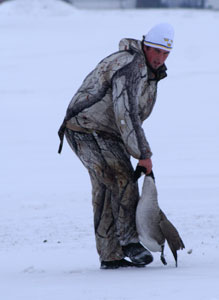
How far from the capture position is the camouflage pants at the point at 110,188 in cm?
485

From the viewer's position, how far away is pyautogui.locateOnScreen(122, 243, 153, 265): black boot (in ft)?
16.1

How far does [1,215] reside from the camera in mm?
7289

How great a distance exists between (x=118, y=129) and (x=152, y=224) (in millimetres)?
599

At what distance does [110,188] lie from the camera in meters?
4.92

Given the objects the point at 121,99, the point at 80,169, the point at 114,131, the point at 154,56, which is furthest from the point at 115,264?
the point at 80,169

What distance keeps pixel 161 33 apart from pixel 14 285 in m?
1.64

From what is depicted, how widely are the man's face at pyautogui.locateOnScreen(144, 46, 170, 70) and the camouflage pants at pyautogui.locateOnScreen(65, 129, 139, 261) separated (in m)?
0.51

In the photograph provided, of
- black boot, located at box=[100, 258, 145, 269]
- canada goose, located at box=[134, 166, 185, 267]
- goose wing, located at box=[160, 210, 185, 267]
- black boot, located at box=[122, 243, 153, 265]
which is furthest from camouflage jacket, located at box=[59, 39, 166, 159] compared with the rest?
black boot, located at box=[100, 258, 145, 269]

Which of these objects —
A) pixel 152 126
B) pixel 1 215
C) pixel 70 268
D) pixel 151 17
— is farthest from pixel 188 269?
pixel 151 17

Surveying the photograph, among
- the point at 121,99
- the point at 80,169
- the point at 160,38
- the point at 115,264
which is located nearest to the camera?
the point at 121,99

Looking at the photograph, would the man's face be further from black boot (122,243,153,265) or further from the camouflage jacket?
black boot (122,243,153,265)

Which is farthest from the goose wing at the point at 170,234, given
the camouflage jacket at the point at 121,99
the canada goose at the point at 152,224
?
the camouflage jacket at the point at 121,99

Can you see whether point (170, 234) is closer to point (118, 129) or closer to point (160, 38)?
point (118, 129)

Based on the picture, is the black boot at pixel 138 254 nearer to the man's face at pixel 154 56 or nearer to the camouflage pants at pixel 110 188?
the camouflage pants at pixel 110 188
